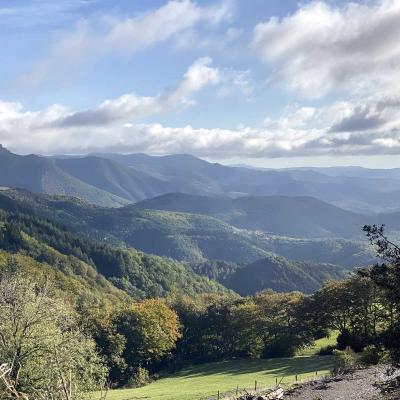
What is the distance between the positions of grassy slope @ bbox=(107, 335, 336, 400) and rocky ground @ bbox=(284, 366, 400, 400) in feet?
25.3

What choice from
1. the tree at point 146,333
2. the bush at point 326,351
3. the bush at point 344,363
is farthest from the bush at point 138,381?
the bush at point 344,363

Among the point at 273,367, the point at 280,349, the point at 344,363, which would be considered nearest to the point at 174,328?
the point at 280,349

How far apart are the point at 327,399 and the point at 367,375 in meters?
8.35

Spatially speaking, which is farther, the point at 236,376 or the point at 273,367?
the point at 273,367

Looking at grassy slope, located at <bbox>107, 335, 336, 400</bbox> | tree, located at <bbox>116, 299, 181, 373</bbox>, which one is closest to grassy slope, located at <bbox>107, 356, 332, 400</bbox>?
grassy slope, located at <bbox>107, 335, 336, 400</bbox>

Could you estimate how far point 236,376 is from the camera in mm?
64062

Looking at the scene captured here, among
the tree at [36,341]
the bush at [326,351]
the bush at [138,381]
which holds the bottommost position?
the bush at [138,381]

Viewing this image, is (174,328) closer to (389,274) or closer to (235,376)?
(235,376)

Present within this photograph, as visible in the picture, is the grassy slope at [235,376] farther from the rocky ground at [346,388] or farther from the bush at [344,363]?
the rocky ground at [346,388]

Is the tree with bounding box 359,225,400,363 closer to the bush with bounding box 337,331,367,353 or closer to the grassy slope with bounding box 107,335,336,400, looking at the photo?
the grassy slope with bounding box 107,335,336,400

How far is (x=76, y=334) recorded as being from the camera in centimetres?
4006

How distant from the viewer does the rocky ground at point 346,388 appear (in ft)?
113

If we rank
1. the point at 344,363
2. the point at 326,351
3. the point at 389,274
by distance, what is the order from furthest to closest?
the point at 326,351
the point at 344,363
the point at 389,274

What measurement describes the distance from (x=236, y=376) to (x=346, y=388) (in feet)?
96.5
